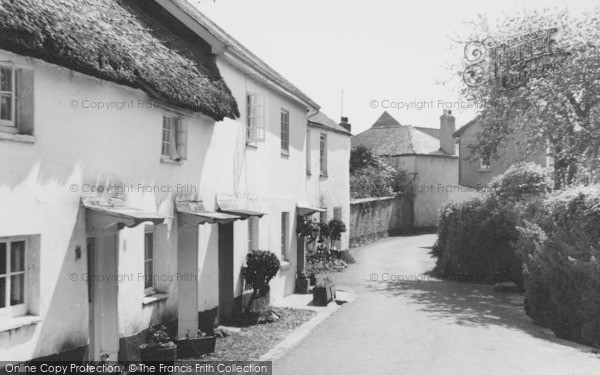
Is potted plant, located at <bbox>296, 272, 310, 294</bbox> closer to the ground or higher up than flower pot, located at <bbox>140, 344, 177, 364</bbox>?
closer to the ground

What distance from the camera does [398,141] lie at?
4541cm

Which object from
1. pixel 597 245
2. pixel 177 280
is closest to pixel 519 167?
pixel 597 245

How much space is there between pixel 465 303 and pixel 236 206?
8327mm

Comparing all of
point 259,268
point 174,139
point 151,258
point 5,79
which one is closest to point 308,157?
point 259,268

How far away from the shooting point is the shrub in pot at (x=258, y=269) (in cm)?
1444

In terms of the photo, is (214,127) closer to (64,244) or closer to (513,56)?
(64,244)

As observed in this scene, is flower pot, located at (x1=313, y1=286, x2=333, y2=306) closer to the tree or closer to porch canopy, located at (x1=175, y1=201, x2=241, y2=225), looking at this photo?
porch canopy, located at (x1=175, y1=201, x2=241, y2=225)

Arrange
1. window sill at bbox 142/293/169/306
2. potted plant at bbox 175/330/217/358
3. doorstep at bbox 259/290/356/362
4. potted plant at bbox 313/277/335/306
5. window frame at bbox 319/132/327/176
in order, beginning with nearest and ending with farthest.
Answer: window sill at bbox 142/293/169/306 < potted plant at bbox 175/330/217/358 < doorstep at bbox 259/290/356/362 < potted plant at bbox 313/277/335/306 < window frame at bbox 319/132/327/176

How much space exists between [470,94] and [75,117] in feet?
65.4

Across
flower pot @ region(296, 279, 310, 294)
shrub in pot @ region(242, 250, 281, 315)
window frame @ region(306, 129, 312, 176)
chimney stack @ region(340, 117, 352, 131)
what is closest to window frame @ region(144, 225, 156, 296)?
shrub in pot @ region(242, 250, 281, 315)

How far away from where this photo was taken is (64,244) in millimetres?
8031

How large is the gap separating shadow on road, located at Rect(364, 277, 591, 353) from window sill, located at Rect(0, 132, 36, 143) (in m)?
10.8

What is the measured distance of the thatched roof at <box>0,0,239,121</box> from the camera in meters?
7.37

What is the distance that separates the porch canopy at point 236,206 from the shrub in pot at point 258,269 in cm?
133
